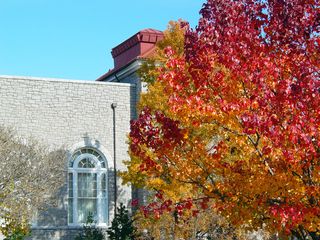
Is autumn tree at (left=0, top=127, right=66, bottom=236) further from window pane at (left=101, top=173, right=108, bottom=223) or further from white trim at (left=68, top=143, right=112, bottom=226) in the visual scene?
window pane at (left=101, top=173, right=108, bottom=223)

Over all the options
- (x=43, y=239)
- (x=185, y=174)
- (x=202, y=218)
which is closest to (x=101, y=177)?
(x=43, y=239)

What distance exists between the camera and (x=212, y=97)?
12.3 metres

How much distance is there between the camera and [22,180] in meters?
21.9

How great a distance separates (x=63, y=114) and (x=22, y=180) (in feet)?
17.9

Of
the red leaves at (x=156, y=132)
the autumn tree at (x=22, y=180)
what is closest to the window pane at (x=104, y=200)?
the autumn tree at (x=22, y=180)

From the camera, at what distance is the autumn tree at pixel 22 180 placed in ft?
69.4

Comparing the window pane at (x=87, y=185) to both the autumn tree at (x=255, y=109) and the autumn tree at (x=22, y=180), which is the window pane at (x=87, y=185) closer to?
the autumn tree at (x=22, y=180)

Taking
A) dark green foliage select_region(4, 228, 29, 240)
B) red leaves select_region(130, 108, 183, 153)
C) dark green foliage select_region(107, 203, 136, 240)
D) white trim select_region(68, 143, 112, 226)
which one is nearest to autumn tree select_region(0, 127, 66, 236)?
dark green foliage select_region(4, 228, 29, 240)

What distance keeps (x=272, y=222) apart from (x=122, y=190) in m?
15.6

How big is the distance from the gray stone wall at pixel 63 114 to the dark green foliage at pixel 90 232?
0.85m

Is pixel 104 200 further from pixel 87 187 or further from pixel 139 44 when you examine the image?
pixel 139 44

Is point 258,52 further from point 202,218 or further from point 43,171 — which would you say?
point 43,171

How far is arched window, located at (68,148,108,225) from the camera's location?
27.0 metres

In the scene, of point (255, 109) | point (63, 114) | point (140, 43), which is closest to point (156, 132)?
point (255, 109)
